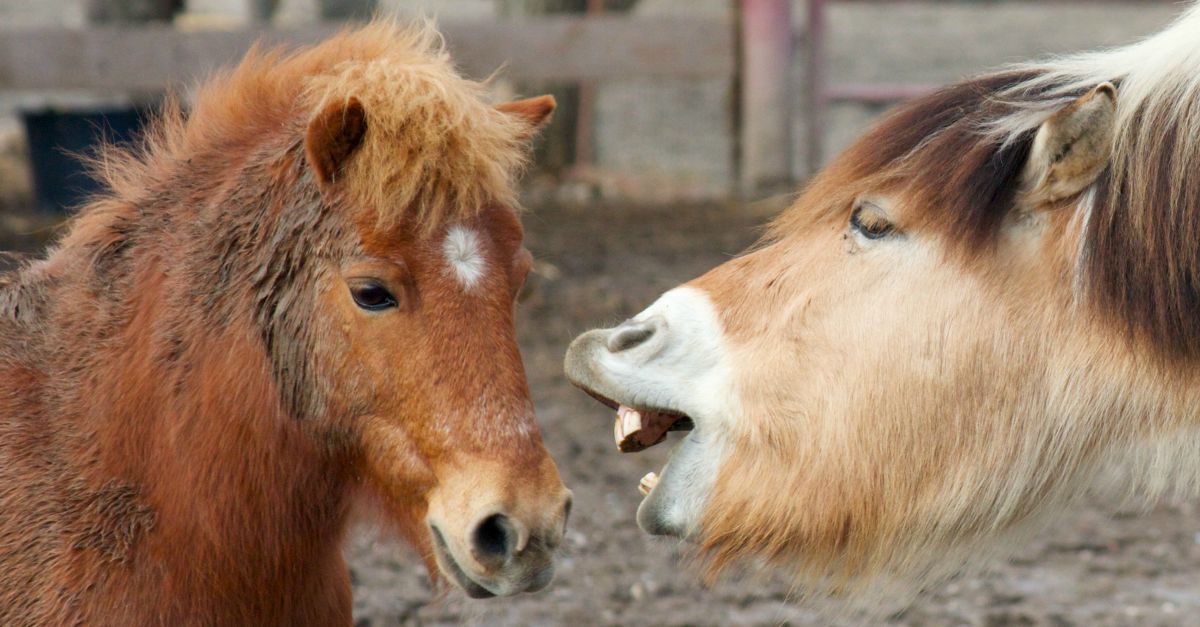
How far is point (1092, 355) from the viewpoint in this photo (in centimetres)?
253

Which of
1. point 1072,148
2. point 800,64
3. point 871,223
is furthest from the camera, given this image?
point 800,64

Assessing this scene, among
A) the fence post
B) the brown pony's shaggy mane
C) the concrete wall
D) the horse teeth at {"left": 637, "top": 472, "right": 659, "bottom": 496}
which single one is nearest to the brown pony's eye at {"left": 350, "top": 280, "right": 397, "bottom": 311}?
the brown pony's shaggy mane

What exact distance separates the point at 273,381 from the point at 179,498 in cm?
33

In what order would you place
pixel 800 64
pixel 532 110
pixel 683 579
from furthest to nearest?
pixel 800 64, pixel 683 579, pixel 532 110

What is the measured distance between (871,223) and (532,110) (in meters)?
0.89

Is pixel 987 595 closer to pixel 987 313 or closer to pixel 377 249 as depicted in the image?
pixel 987 313

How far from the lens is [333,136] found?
2609mm

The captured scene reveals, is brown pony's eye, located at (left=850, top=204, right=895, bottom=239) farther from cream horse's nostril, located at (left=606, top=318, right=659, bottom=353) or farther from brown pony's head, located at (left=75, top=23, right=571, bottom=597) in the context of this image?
brown pony's head, located at (left=75, top=23, right=571, bottom=597)

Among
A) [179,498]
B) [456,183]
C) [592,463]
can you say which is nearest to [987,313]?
[456,183]

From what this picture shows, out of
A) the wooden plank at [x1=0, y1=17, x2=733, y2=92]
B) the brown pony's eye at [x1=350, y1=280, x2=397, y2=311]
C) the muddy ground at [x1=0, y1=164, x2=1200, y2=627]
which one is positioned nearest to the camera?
the brown pony's eye at [x1=350, y1=280, x2=397, y2=311]

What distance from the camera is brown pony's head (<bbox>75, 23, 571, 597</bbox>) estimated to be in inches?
100

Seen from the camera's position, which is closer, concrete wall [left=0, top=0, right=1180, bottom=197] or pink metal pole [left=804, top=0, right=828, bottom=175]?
pink metal pole [left=804, top=0, right=828, bottom=175]

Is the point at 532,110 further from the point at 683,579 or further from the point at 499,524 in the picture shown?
the point at 683,579

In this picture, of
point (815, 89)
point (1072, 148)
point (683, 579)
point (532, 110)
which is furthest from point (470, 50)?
point (1072, 148)
